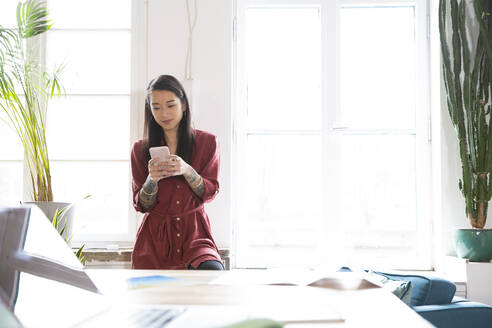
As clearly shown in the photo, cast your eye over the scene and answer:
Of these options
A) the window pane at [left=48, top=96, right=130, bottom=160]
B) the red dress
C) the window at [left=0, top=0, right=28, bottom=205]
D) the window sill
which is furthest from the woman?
the window at [left=0, top=0, right=28, bottom=205]

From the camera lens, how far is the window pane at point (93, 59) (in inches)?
138

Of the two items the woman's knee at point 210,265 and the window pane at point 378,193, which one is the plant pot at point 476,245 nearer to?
the window pane at point 378,193

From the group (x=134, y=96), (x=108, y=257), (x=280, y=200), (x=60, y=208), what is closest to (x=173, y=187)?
(x=60, y=208)

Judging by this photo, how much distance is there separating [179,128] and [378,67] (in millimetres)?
1574

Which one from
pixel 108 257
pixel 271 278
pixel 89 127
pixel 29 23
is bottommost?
pixel 108 257

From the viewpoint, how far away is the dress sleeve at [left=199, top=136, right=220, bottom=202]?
102 inches

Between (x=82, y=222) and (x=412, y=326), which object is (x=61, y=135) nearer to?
(x=82, y=222)

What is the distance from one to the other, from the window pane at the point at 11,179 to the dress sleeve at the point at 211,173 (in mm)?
1487

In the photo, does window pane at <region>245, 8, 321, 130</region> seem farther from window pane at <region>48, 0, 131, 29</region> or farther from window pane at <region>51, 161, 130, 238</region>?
window pane at <region>51, 161, 130, 238</region>

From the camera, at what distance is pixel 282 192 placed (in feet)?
11.8

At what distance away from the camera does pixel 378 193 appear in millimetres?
3580

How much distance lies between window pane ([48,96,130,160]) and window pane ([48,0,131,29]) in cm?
48

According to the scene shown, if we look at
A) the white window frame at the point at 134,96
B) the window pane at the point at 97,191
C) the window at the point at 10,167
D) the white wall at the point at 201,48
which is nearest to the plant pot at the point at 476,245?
the white wall at the point at 201,48

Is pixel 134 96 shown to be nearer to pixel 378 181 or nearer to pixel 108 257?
pixel 108 257
